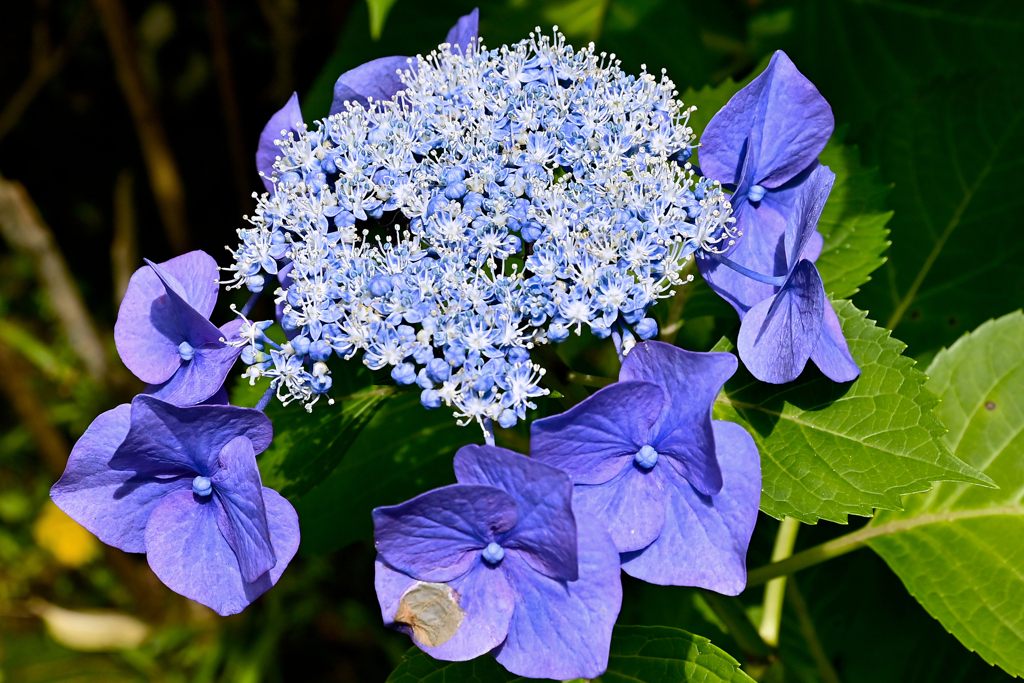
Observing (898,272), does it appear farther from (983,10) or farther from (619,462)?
(619,462)

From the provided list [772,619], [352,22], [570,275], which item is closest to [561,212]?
[570,275]

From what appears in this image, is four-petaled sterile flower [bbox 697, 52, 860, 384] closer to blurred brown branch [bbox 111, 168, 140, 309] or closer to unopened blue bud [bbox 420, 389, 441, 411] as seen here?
unopened blue bud [bbox 420, 389, 441, 411]

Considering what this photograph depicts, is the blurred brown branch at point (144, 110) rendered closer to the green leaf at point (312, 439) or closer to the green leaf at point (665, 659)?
the green leaf at point (312, 439)

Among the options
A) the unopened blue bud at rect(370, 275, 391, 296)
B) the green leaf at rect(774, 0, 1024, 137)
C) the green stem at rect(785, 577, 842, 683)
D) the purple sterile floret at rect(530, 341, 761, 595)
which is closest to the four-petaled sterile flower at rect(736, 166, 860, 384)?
the purple sterile floret at rect(530, 341, 761, 595)

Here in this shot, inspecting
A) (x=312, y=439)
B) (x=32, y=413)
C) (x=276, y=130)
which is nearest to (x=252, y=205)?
(x=32, y=413)

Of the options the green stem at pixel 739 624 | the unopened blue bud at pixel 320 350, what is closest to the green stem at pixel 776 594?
the green stem at pixel 739 624
